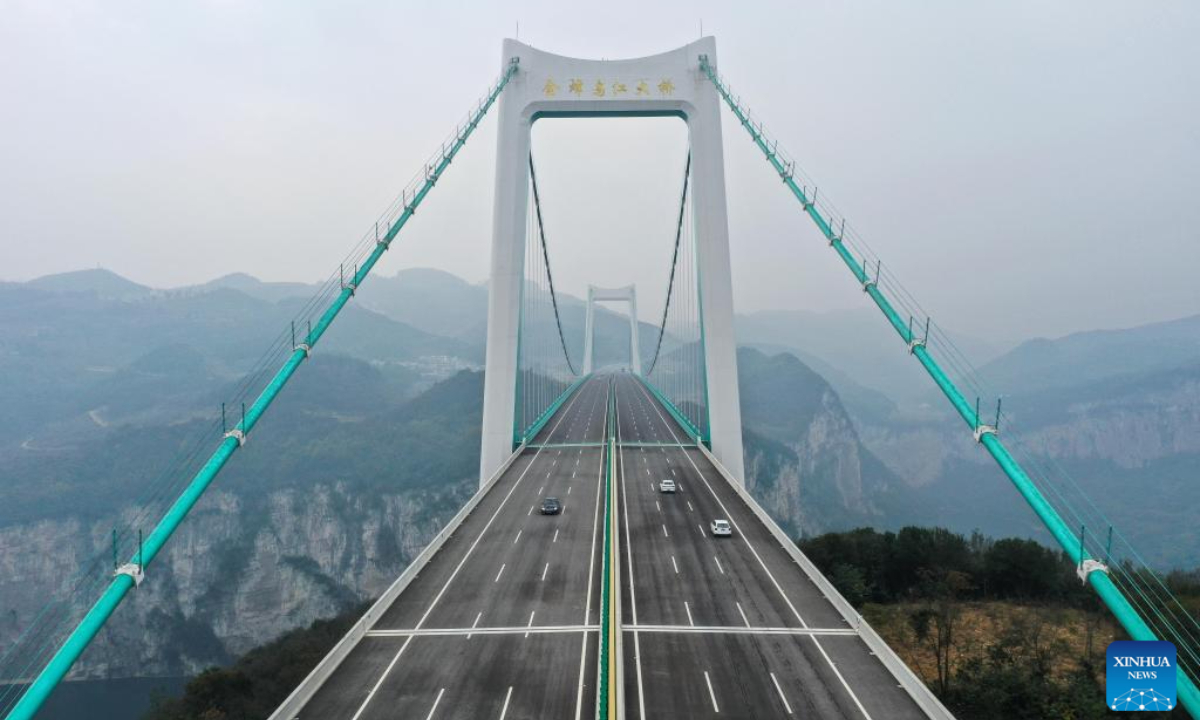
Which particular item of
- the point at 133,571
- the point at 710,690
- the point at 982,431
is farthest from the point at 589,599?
the point at 133,571

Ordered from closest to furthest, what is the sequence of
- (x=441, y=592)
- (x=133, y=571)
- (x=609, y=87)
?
(x=133, y=571) → (x=441, y=592) → (x=609, y=87)

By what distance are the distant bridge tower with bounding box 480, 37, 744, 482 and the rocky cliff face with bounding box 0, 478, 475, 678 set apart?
10753 centimetres

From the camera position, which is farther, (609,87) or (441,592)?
(609,87)

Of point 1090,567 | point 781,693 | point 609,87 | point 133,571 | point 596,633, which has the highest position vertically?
point 609,87

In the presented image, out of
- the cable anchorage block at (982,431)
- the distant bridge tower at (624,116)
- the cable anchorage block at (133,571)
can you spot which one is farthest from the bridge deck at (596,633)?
Result: the distant bridge tower at (624,116)

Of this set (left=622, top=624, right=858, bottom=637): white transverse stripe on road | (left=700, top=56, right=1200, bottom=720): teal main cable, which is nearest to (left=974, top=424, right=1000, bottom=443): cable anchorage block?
(left=700, top=56, right=1200, bottom=720): teal main cable

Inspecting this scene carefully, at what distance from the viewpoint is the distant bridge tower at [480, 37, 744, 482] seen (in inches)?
1662

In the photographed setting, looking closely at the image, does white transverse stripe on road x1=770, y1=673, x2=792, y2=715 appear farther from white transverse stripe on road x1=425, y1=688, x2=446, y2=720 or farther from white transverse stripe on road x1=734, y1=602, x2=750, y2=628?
A: white transverse stripe on road x1=425, y1=688, x2=446, y2=720

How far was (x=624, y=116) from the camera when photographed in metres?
47.1

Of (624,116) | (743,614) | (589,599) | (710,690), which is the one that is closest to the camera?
(710,690)

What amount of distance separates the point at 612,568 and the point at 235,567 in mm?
140277

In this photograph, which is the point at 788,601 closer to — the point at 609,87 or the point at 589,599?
the point at 589,599

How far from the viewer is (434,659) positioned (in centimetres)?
1994

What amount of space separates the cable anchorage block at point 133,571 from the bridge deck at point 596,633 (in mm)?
5281
